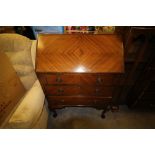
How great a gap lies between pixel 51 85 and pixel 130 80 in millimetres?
1043

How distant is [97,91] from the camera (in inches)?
59.3

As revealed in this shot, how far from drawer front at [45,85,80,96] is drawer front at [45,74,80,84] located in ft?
0.32

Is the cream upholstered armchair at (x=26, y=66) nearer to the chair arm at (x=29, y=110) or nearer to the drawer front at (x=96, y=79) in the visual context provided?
the chair arm at (x=29, y=110)

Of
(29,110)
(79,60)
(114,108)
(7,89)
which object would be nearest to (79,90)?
(79,60)

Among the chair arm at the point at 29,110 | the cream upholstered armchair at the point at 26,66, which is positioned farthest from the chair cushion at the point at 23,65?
the chair arm at the point at 29,110

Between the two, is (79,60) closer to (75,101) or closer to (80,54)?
(80,54)

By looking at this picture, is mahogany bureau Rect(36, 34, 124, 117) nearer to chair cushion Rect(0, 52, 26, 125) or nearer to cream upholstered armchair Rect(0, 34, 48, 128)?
cream upholstered armchair Rect(0, 34, 48, 128)

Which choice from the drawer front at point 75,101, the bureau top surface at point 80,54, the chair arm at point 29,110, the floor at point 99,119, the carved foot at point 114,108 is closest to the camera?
the chair arm at point 29,110

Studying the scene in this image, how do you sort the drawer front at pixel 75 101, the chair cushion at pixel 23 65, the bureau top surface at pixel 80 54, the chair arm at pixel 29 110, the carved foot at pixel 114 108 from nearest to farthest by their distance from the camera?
the chair arm at pixel 29 110 → the bureau top surface at pixel 80 54 → the chair cushion at pixel 23 65 → the drawer front at pixel 75 101 → the carved foot at pixel 114 108

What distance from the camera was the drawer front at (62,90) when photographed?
1.46 meters

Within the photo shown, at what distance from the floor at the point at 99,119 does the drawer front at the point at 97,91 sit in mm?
623

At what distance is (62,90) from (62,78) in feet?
0.74
